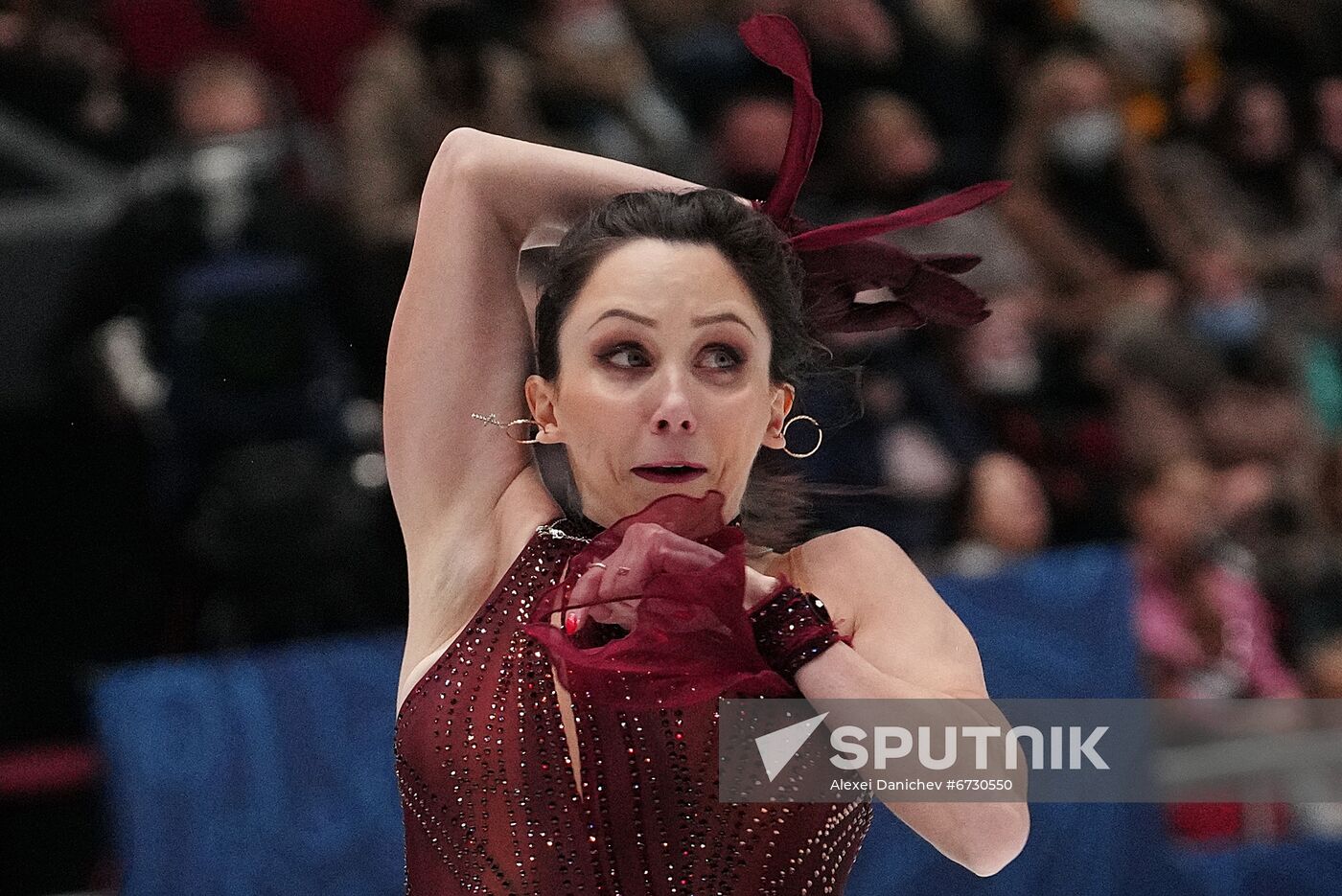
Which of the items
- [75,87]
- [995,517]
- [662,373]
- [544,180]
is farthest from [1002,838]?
[75,87]

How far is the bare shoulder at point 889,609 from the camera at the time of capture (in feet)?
5.01

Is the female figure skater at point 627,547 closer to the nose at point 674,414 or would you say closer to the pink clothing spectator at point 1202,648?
the nose at point 674,414

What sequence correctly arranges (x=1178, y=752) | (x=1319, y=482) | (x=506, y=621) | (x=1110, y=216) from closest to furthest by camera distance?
(x=506, y=621)
(x=1178, y=752)
(x=1110, y=216)
(x=1319, y=482)

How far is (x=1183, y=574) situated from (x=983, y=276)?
70 centimetres

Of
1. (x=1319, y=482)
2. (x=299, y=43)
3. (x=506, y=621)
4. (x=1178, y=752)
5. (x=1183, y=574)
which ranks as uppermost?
(x=299, y=43)

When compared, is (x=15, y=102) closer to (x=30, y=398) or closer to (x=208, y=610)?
(x=30, y=398)

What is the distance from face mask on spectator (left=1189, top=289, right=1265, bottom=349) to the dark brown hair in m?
2.62

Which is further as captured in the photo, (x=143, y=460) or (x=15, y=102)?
(x=15, y=102)

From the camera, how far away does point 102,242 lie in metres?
3.15

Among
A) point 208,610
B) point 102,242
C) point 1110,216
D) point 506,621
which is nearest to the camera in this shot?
point 506,621

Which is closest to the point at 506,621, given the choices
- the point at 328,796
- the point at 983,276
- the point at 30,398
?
the point at 328,796

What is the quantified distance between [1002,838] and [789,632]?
0.77ft

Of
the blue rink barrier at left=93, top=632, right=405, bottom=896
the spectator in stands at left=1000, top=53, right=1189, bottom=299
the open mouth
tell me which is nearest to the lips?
the open mouth

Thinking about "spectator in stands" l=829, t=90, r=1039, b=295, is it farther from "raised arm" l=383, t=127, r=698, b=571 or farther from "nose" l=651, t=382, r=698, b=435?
"nose" l=651, t=382, r=698, b=435
